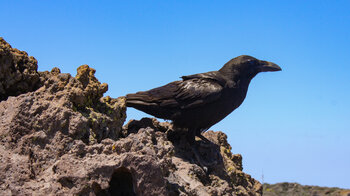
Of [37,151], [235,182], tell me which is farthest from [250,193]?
[37,151]

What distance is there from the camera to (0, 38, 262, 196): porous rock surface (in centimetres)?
313

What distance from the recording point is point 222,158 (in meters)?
6.04

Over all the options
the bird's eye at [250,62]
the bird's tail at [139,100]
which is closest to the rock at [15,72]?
the bird's tail at [139,100]

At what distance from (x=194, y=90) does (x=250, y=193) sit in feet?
6.18

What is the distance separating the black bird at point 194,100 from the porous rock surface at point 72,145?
106cm

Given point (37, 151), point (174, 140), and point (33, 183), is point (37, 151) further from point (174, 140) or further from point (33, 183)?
point (174, 140)

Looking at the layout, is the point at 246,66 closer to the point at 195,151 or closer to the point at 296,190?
the point at 195,151

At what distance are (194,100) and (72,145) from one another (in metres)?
3.04

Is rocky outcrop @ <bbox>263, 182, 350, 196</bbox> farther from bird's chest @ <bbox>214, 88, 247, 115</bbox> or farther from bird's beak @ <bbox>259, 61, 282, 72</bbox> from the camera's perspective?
bird's chest @ <bbox>214, 88, 247, 115</bbox>

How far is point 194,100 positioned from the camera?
21.1 feet

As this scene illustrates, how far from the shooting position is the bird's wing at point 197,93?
6.40 metres

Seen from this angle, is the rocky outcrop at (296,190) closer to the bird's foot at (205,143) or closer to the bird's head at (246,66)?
the bird's head at (246,66)

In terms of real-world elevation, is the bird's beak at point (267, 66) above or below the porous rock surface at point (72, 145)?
above

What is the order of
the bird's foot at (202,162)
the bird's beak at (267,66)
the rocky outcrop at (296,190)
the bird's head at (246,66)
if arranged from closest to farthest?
the bird's foot at (202,162)
the bird's head at (246,66)
the bird's beak at (267,66)
the rocky outcrop at (296,190)
